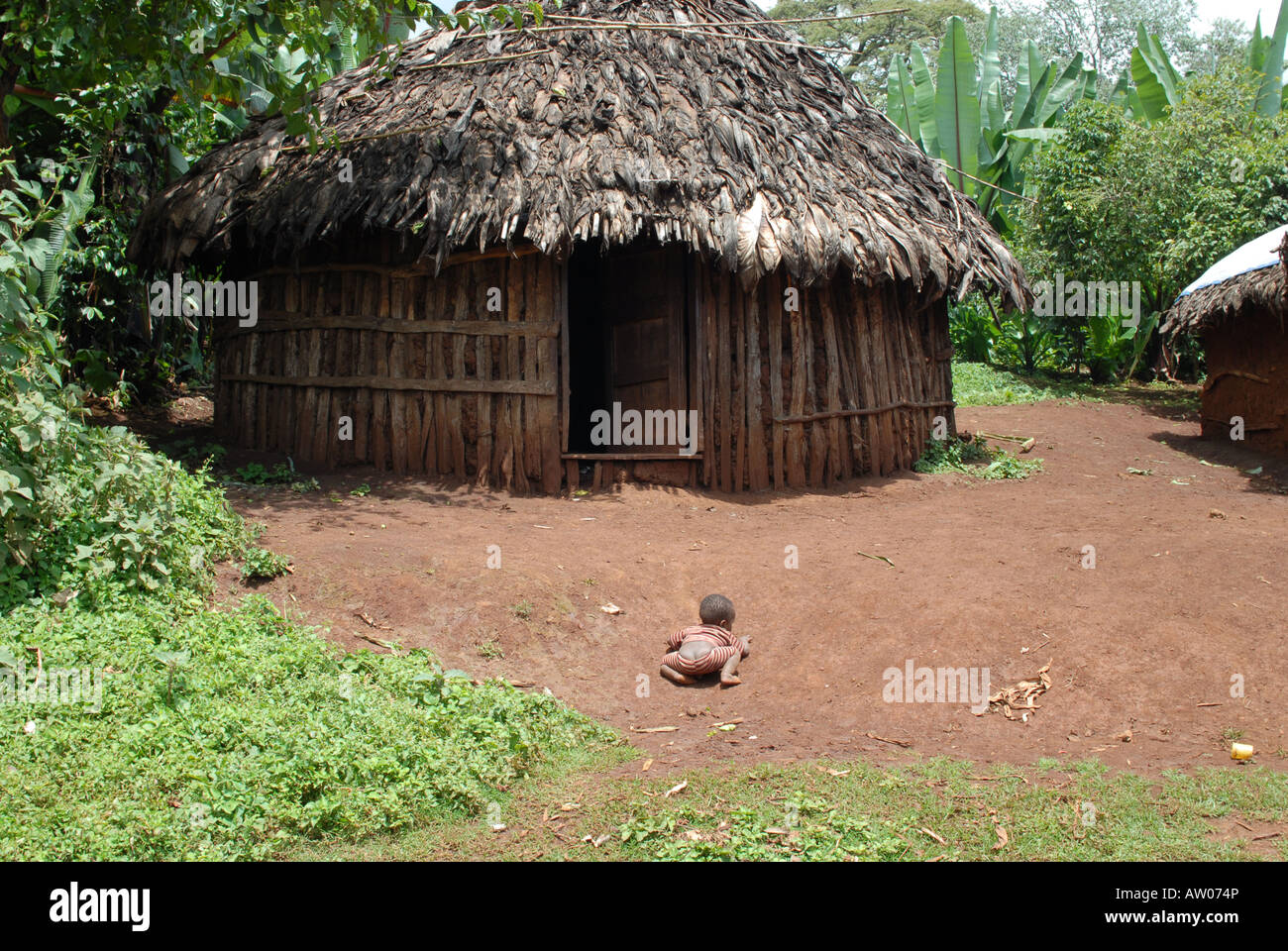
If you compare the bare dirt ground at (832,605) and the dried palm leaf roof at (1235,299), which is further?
the dried palm leaf roof at (1235,299)

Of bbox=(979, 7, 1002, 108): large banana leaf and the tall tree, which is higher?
the tall tree

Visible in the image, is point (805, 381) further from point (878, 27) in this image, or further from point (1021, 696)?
point (878, 27)

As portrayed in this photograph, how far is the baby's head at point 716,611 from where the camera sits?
Answer: 6.00 m

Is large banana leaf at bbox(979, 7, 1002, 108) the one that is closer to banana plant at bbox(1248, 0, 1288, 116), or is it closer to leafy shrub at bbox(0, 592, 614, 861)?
banana plant at bbox(1248, 0, 1288, 116)

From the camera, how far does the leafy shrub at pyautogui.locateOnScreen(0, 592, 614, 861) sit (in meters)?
3.75

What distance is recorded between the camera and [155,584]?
17.8ft

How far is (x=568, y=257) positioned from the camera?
27.5 ft

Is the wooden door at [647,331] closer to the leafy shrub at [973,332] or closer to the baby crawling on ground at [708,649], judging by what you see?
the baby crawling on ground at [708,649]

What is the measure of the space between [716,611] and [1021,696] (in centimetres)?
163

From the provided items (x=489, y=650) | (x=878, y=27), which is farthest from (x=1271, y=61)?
(x=489, y=650)

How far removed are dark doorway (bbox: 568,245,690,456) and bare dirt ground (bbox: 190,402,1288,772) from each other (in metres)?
1.31

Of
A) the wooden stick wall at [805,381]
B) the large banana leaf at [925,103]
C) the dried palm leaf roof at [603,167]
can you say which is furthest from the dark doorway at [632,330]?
the large banana leaf at [925,103]

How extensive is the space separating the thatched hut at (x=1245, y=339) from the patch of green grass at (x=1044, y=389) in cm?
291

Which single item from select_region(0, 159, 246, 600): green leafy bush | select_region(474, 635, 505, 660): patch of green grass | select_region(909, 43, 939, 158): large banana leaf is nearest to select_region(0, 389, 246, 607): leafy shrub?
select_region(0, 159, 246, 600): green leafy bush
